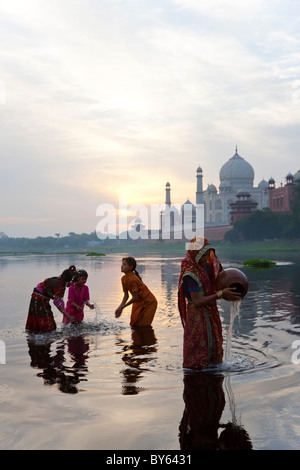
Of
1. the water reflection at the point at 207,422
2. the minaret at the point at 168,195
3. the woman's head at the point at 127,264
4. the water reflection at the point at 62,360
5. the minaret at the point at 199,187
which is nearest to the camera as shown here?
the water reflection at the point at 207,422

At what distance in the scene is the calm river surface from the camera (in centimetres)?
359

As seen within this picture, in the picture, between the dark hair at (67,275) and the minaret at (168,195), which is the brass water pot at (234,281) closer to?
the dark hair at (67,275)

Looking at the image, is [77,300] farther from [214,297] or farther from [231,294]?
[231,294]

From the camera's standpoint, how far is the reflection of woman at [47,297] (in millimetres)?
7098

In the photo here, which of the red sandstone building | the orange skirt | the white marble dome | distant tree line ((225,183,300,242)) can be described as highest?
the white marble dome

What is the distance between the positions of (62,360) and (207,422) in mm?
2378

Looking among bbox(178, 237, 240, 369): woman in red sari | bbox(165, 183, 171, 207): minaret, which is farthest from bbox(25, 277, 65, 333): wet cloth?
bbox(165, 183, 171, 207): minaret

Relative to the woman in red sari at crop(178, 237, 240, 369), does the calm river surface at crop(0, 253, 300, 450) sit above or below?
below

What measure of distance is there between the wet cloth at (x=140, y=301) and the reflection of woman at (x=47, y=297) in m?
0.73

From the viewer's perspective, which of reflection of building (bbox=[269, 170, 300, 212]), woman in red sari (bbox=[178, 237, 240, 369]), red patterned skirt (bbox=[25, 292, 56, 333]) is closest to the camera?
woman in red sari (bbox=[178, 237, 240, 369])

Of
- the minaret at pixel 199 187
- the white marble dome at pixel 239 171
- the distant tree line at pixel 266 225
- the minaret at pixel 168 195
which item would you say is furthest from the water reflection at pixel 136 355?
the minaret at pixel 168 195

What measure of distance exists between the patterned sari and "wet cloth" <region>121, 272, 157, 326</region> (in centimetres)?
249

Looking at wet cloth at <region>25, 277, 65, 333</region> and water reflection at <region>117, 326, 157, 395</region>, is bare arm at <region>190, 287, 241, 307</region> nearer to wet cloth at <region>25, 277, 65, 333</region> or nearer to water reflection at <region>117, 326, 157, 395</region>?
water reflection at <region>117, 326, 157, 395</region>
